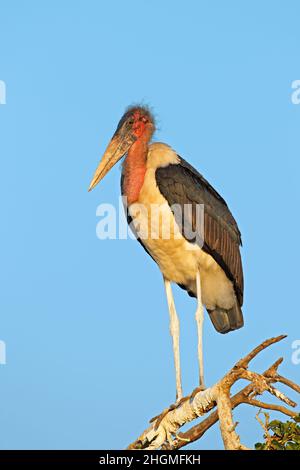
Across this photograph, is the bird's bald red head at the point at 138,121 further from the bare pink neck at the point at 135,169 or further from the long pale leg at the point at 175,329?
the long pale leg at the point at 175,329

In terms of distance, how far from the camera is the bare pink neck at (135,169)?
1109cm

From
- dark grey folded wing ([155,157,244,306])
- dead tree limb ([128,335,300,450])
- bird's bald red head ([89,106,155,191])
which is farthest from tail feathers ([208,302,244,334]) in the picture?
dead tree limb ([128,335,300,450])

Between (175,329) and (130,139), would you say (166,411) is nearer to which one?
(175,329)

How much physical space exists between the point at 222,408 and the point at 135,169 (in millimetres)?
4214

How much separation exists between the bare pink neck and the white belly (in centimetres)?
7

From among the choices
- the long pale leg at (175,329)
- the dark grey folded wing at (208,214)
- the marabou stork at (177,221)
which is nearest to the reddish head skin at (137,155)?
the marabou stork at (177,221)

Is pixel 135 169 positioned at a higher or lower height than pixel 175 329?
higher

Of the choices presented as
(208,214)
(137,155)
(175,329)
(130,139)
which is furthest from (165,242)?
(130,139)

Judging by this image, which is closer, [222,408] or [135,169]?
[222,408]

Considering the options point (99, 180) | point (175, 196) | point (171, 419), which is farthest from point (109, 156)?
point (171, 419)

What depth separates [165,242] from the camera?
10969 mm

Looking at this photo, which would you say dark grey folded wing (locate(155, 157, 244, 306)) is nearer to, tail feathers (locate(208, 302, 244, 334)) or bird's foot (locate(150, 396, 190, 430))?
tail feathers (locate(208, 302, 244, 334))

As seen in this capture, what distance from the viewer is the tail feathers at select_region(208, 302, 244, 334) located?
12.1 meters

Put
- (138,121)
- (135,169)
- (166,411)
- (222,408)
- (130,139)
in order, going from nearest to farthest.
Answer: (222,408) < (166,411) < (135,169) < (130,139) < (138,121)
